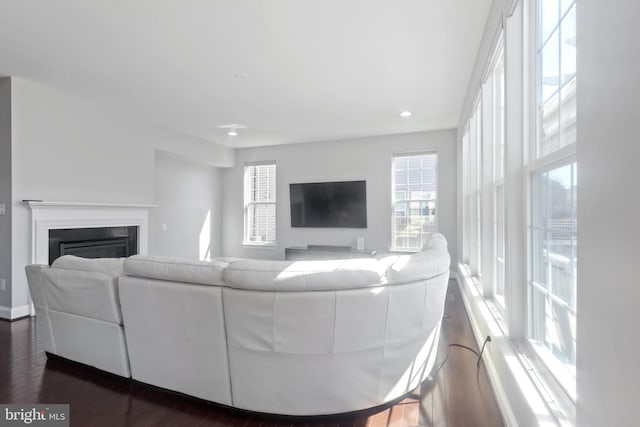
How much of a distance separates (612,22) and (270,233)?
6.54m

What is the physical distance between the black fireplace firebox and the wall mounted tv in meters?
2.96

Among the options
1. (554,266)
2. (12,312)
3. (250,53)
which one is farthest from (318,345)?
(12,312)

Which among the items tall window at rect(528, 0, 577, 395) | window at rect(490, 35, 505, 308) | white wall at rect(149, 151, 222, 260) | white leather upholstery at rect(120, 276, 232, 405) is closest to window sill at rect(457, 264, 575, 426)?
tall window at rect(528, 0, 577, 395)

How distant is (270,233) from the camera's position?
6973mm

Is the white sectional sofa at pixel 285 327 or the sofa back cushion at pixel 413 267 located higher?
the sofa back cushion at pixel 413 267

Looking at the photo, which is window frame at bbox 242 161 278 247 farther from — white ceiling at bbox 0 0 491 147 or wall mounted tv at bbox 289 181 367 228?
white ceiling at bbox 0 0 491 147

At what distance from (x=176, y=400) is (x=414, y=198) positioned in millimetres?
4922

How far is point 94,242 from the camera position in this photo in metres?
4.22

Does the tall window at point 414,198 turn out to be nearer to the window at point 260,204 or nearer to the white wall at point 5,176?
the window at point 260,204

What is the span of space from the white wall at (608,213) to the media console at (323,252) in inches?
189

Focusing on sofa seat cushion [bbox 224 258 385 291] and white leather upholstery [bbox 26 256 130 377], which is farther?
white leather upholstery [bbox 26 256 130 377]

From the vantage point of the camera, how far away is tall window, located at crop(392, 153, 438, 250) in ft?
18.9

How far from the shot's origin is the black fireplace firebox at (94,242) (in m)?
3.81

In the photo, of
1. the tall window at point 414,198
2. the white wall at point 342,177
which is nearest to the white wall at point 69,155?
the white wall at point 342,177
